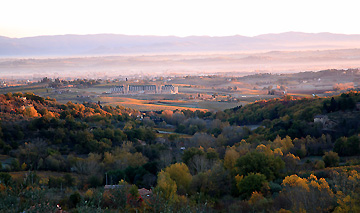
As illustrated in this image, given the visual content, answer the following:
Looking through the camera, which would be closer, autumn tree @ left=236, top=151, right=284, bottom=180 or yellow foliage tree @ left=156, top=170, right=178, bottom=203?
yellow foliage tree @ left=156, top=170, right=178, bottom=203

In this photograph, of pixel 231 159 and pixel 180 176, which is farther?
pixel 231 159

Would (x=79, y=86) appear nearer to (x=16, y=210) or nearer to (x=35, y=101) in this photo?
(x=35, y=101)

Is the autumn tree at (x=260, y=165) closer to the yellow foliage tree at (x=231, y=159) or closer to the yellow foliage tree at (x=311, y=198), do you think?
the yellow foliage tree at (x=231, y=159)

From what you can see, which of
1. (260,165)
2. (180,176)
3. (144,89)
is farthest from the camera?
(144,89)

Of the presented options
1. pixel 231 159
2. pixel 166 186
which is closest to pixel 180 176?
pixel 166 186

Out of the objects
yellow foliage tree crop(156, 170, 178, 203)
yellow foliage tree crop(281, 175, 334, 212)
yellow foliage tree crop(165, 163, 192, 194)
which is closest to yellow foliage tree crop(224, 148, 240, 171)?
yellow foliage tree crop(165, 163, 192, 194)

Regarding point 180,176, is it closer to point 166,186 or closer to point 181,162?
point 166,186

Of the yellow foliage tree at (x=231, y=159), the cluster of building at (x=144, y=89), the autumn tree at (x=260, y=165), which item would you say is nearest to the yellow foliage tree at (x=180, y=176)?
the autumn tree at (x=260, y=165)

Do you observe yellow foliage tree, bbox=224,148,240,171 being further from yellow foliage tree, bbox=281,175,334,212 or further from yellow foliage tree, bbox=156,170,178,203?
yellow foliage tree, bbox=281,175,334,212
